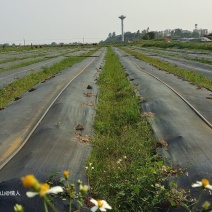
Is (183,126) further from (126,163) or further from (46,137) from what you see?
(46,137)

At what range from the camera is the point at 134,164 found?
461 cm

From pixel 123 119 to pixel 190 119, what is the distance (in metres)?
1.56

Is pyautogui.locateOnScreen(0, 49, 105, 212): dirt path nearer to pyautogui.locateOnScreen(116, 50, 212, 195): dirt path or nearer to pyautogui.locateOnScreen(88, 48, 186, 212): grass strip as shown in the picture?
pyautogui.locateOnScreen(88, 48, 186, 212): grass strip

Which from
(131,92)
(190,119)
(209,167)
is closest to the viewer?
(209,167)

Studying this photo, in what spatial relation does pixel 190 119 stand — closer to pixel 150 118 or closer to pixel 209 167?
pixel 150 118

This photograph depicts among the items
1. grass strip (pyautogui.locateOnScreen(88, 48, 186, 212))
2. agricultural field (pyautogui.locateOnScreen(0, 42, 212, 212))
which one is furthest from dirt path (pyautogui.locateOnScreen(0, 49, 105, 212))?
grass strip (pyautogui.locateOnScreen(88, 48, 186, 212))

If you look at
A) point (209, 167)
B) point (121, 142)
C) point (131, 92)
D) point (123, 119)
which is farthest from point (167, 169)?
point (131, 92)

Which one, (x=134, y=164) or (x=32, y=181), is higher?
(x=32, y=181)

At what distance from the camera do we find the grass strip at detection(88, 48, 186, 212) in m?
3.62

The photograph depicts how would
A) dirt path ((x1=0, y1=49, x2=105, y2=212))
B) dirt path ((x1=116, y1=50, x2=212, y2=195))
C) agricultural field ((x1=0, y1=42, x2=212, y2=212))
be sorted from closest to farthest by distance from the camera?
agricultural field ((x1=0, y1=42, x2=212, y2=212)) < dirt path ((x1=0, y1=49, x2=105, y2=212)) < dirt path ((x1=116, y1=50, x2=212, y2=195))

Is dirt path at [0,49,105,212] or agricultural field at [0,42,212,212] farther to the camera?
dirt path at [0,49,105,212]

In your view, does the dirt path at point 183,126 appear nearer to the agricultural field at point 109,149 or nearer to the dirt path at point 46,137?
the agricultural field at point 109,149

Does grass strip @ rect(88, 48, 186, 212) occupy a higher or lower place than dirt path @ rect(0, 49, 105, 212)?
lower

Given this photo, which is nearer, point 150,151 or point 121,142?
point 150,151
